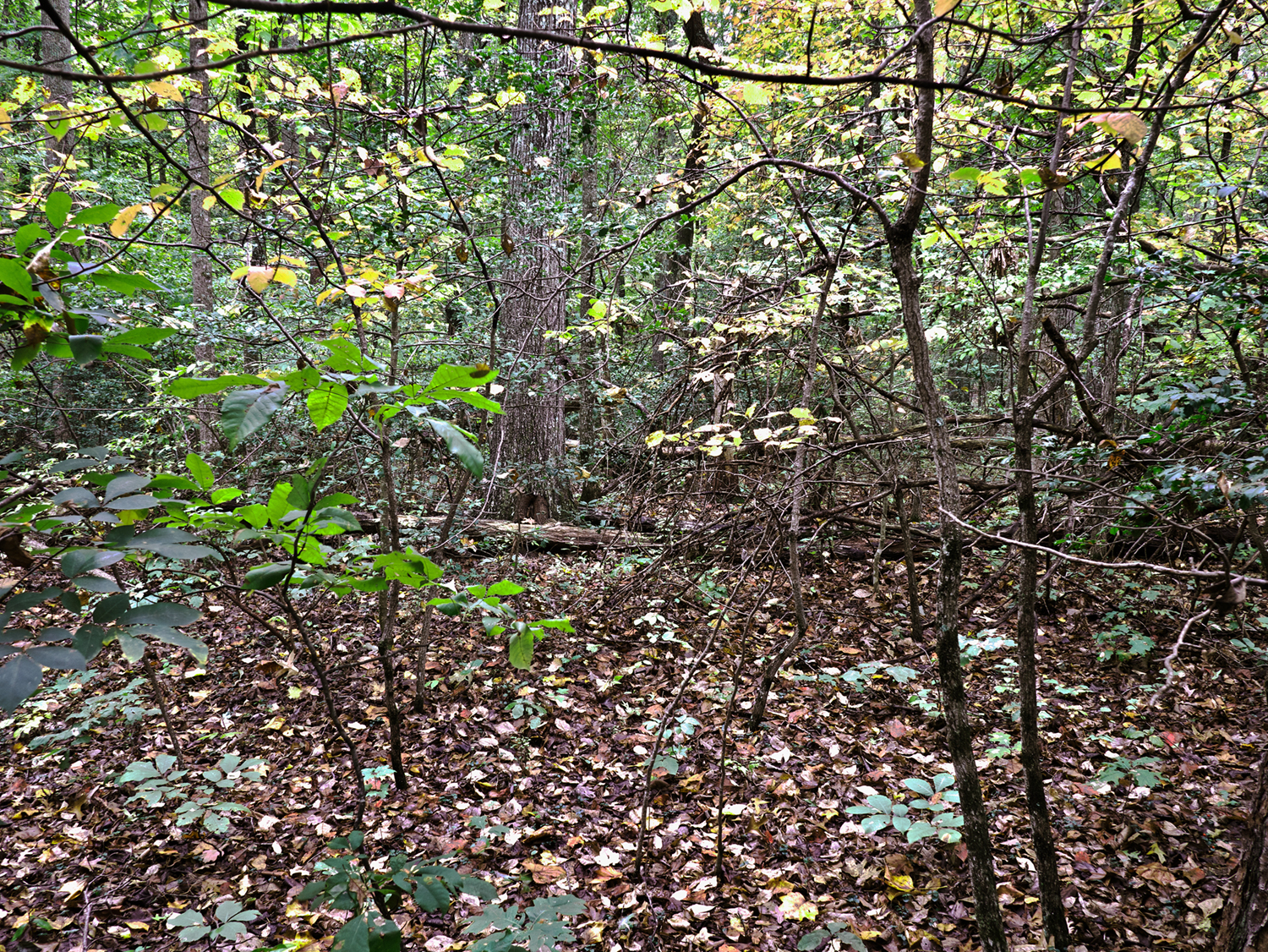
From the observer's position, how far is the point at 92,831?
3.36 meters

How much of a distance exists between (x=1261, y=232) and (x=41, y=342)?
5191 millimetres

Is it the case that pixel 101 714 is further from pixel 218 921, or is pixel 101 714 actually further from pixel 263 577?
pixel 263 577

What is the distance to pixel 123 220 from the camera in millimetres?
1887

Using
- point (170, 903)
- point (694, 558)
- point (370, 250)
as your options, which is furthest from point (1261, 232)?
point (170, 903)

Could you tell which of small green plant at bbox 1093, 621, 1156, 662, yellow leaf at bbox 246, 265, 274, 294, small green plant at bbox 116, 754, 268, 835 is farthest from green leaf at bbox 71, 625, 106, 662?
small green plant at bbox 1093, 621, 1156, 662

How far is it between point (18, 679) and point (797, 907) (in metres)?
2.98

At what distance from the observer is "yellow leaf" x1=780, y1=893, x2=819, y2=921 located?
2.87m

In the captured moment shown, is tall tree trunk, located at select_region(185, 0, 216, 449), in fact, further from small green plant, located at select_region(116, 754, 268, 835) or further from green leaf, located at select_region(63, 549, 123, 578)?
green leaf, located at select_region(63, 549, 123, 578)

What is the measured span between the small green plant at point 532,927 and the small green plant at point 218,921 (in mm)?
807

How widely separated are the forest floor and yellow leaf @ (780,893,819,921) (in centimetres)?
1

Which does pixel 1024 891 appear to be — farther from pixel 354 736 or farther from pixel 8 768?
pixel 8 768

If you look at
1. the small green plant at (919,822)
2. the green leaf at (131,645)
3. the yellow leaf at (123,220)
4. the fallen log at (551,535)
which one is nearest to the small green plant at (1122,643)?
the small green plant at (919,822)

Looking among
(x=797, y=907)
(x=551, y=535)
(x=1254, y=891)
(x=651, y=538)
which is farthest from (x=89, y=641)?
(x=551, y=535)

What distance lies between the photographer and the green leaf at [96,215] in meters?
1.26
